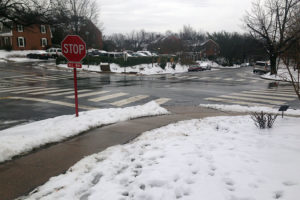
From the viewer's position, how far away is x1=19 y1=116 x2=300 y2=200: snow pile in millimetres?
3277

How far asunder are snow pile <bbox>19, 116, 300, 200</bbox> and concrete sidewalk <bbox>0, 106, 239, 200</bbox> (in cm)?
36

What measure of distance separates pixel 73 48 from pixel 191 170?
205 inches

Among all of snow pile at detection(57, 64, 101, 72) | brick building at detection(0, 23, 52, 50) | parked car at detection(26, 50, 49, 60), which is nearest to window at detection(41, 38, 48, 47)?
brick building at detection(0, 23, 52, 50)

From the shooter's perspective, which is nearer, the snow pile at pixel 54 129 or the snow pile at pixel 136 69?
the snow pile at pixel 54 129

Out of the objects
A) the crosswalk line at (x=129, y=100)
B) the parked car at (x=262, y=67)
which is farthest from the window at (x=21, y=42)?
the crosswalk line at (x=129, y=100)

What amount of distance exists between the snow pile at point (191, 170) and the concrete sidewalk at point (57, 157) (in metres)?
0.36

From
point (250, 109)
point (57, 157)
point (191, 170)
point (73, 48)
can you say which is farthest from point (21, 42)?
point (191, 170)

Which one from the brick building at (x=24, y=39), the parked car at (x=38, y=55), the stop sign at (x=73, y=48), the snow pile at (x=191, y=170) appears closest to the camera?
the snow pile at (x=191, y=170)

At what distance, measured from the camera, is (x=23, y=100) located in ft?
39.8

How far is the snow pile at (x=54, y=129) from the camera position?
528 cm

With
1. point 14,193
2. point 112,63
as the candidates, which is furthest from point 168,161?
point 112,63

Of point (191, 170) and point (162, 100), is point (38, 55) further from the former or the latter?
point (191, 170)

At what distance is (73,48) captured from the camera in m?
7.09

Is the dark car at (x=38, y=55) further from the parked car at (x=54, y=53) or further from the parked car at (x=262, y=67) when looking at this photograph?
the parked car at (x=262, y=67)
